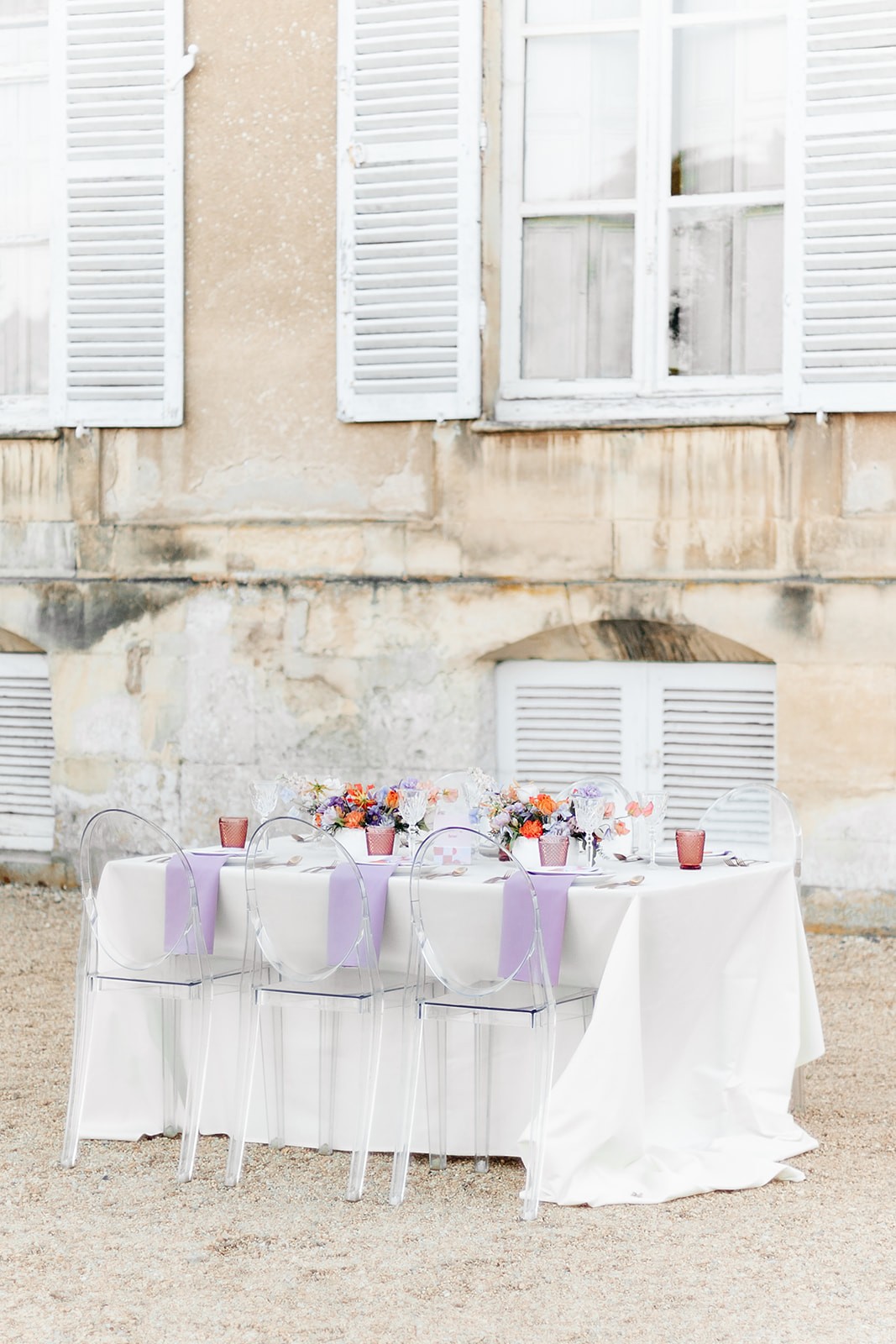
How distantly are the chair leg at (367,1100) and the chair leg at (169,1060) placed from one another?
0.56 m

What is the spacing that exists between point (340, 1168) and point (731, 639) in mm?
3417

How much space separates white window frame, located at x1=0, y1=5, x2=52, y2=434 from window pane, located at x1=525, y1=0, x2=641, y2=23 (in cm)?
227

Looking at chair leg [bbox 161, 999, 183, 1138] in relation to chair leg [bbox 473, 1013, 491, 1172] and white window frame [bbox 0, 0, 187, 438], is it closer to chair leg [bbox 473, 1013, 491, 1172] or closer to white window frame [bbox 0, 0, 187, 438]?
chair leg [bbox 473, 1013, 491, 1172]

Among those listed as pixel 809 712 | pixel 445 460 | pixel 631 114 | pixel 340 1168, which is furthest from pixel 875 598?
pixel 340 1168

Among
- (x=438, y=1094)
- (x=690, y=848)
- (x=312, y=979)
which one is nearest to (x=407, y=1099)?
(x=438, y=1094)

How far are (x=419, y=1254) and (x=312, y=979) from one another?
2.54 feet

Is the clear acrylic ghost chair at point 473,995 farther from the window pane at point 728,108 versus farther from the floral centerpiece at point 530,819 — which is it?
the window pane at point 728,108

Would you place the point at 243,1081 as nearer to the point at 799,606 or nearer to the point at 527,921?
the point at 527,921

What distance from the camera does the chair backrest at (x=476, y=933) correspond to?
13.0ft

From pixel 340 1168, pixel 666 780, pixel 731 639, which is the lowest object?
pixel 340 1168

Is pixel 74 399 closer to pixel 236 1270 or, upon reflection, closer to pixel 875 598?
pixel 875 598

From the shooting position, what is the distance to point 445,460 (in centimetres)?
727

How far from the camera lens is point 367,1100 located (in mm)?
4039

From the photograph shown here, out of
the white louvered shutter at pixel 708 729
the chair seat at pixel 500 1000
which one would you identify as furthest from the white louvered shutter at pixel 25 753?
the chair seat at pixel 500 1000
